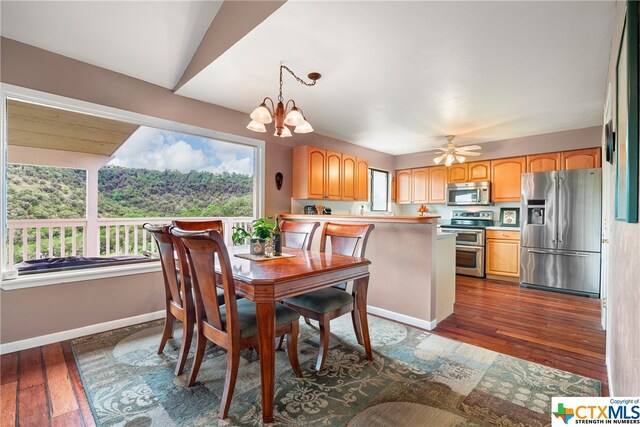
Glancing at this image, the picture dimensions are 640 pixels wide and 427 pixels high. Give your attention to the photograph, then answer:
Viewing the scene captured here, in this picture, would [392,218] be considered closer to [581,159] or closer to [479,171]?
[479,171]

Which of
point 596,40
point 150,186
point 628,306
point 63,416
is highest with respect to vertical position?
point 596,40

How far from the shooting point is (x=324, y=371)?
6.78 feet

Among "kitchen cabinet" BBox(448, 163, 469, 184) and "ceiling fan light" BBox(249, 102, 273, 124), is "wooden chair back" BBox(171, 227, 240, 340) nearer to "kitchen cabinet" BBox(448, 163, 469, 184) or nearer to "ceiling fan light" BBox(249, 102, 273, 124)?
"ceiling fan light" BBox(249, 102, 273, 124)

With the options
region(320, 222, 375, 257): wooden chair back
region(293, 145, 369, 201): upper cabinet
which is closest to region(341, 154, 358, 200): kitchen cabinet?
region(293, 145, 369, 201): upper cabinet

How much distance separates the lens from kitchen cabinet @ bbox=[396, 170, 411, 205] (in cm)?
640

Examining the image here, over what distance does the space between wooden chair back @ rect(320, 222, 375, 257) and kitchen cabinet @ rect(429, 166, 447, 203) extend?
3.98m

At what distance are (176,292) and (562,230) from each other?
500 cm

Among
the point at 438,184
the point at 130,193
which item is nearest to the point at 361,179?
the point at 438,184

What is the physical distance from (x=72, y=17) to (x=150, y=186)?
2.87 metres

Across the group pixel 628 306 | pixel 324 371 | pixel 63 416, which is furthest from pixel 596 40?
pixel 63 416

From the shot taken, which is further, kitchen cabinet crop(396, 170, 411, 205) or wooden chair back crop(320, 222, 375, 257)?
kitchen cabinet crop(396, 170, 411, 205)

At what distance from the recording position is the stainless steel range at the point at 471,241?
16.7 ft

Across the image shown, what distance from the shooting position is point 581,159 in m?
4.45

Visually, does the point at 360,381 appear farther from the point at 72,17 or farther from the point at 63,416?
the point at 72,17
